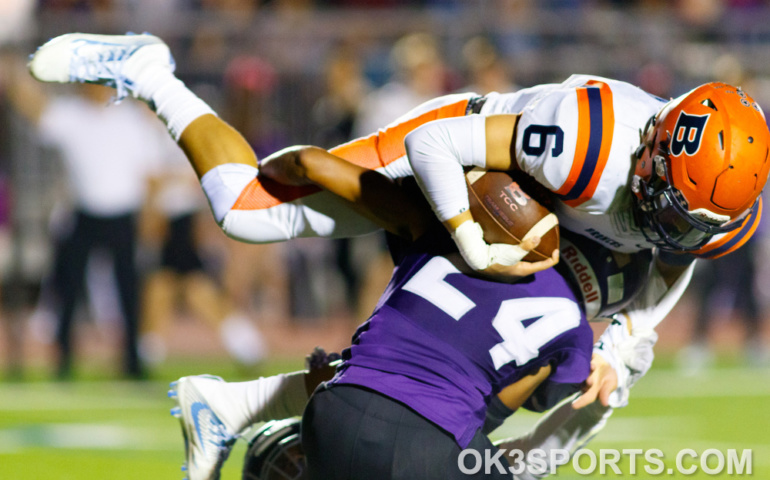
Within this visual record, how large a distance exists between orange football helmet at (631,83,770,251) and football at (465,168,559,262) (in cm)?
27

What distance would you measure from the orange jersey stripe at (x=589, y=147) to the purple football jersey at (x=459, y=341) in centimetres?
31

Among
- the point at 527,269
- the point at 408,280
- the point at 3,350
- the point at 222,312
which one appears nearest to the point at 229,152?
the point at 408,280

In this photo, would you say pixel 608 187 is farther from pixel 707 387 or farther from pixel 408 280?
pixel 707 387

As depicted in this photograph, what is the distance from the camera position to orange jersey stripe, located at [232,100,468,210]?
3.46 m

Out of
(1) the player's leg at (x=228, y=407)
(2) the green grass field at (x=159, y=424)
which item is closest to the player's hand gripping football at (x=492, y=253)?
(1) the player's leg at (x=228, y=407)

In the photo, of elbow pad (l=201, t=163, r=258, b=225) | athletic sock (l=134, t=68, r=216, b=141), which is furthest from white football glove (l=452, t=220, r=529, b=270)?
athletic sock (l=134, t=68, r=216, b=141)

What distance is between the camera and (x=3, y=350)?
9.08 meters

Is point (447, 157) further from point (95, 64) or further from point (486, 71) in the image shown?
point (486, 71)

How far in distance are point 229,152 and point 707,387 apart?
4863 millimetres

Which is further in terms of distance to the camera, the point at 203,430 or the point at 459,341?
the point at 203,430

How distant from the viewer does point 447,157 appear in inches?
116

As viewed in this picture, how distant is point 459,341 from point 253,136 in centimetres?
531

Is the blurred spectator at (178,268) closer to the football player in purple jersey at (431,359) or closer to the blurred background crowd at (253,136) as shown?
the blurred background crowd at (253,136)

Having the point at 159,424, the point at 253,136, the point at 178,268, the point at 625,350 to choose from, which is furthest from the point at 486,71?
the point at 625,350
